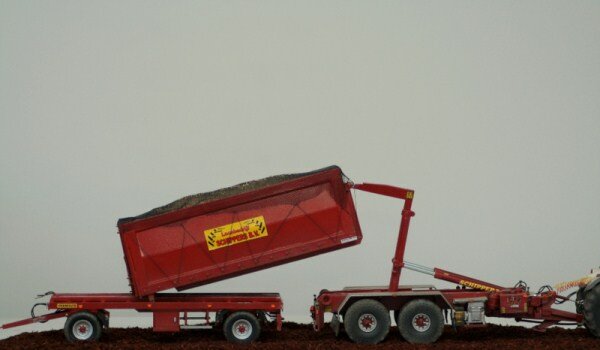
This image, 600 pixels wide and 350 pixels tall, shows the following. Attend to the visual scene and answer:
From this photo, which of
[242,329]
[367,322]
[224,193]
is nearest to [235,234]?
[224,193]

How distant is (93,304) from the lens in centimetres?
1525

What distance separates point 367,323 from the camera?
49.4 ft

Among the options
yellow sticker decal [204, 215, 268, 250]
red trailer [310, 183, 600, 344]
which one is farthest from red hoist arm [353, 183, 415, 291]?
yellow sticker decal [204, 215, 268, 250]

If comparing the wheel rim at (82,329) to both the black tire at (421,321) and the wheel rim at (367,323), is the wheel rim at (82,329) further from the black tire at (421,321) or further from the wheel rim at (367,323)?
the black tire at (421,321)

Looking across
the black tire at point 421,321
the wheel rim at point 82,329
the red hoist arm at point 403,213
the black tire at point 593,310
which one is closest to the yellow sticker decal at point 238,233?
the red hoist arm at point 403,213

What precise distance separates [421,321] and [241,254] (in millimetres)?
3846

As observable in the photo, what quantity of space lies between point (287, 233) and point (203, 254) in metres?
1.75

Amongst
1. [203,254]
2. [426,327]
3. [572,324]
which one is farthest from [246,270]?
[572,324]

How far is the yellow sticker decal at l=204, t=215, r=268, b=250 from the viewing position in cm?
1527

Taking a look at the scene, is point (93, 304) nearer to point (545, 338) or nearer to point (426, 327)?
point (426, 327)

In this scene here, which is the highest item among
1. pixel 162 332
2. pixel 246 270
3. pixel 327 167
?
pixel 327 167

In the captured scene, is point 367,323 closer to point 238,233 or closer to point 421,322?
point 421,322

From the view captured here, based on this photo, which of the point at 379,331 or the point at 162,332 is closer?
the point at 379,331

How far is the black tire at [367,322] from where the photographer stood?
49.0 feet
